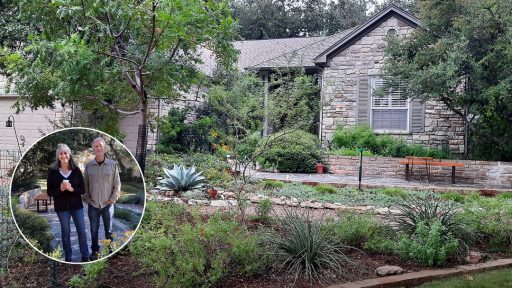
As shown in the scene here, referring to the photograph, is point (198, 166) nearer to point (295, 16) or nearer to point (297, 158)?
point (297, 158)

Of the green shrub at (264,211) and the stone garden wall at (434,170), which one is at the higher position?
the stone garden wall at (434,170)

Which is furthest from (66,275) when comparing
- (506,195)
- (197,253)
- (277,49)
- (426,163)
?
(277,49)

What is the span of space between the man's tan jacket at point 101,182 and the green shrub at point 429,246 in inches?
135

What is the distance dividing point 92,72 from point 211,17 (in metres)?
1.48

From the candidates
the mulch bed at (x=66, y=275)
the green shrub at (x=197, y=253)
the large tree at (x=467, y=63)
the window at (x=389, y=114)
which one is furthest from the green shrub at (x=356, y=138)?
the mulch bed at (x=66, y=275)

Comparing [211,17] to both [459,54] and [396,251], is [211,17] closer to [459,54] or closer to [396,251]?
[396,251]

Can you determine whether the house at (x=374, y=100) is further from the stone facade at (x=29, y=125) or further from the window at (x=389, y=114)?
the stone facade at (x=29, y=125)

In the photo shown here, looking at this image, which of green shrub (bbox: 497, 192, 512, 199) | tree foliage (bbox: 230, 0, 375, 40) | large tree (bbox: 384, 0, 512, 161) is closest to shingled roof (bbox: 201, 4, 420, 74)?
large tree (bbox: 384, 0, 512, 161)

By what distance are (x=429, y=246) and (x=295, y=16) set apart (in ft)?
103

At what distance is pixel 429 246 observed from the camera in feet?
18.2

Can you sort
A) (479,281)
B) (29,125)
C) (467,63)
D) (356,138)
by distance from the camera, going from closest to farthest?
1. (479,281)
2. (467,63)
3. (29,125)
4. (356,138)

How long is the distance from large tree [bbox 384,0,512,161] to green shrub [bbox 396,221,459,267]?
7654 mm

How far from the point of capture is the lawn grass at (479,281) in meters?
5.12

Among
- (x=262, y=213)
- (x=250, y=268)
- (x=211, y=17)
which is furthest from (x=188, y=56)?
(x=250, y=268)
